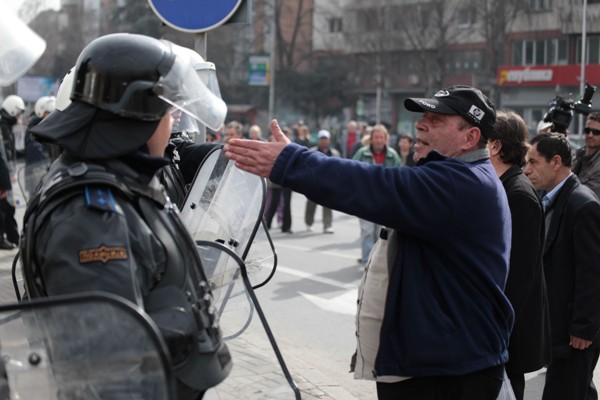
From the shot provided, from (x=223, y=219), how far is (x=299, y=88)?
2284 inches

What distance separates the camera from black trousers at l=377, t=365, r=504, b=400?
3176 mm

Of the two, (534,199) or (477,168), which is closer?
(477,168)

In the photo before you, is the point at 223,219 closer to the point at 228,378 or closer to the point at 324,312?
the point at 228,378

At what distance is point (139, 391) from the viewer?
188 centimetres

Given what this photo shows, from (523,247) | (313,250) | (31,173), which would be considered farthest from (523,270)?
(313,250)

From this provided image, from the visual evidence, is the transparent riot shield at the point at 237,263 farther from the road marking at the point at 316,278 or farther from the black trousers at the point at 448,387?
the road marking at the point at 316,278

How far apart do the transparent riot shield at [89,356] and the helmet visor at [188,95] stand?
2.34 ft

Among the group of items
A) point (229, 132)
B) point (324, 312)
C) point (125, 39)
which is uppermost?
point (125, 39)

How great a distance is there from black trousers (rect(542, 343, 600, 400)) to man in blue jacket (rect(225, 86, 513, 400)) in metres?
1.83

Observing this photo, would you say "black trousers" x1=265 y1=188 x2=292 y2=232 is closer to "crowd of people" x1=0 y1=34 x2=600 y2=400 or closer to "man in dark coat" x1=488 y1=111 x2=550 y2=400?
"crowd of people" x1=0 y1=34 x2=600 y2=400

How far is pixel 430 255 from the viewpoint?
312 centimetres

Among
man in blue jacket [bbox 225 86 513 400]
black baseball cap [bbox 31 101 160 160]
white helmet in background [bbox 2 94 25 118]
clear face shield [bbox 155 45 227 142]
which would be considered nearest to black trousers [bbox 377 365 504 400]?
man in blue jacket [bbox 225 86 513 400]

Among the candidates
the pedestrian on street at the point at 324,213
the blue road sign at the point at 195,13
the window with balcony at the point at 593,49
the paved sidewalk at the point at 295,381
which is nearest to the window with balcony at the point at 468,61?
the window with balcony at the point at 593,49

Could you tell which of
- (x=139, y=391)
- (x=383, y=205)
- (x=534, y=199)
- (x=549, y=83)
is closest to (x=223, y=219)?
(x=383, y=205)
